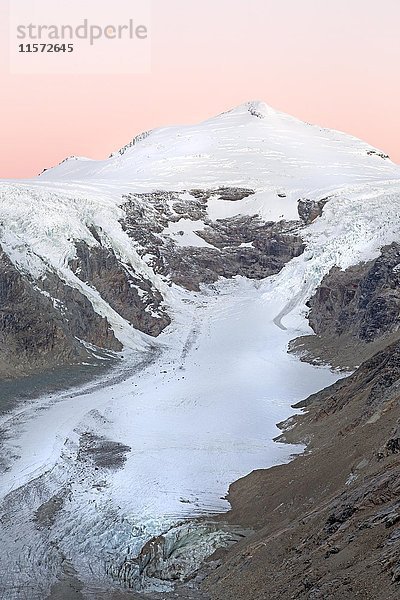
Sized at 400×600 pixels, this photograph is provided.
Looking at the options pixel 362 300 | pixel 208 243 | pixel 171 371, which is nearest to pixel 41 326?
pixel 171 371

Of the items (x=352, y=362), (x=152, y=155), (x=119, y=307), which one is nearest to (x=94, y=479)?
(x=352, y=362)

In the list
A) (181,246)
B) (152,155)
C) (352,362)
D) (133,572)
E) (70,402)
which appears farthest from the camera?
(152,155)

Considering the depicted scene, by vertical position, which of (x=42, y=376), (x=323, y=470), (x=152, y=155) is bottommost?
(x=42, y=376)

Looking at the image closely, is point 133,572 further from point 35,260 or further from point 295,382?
point 35,260

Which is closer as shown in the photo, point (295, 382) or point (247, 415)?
point (247, 415)

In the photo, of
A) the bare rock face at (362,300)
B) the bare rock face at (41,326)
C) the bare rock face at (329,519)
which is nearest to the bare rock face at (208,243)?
the bare rock face at (41,326)

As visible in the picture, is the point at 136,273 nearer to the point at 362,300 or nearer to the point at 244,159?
the point at 362,300

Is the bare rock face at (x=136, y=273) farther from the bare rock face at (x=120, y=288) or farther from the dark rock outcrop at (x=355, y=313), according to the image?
the dark rock outcrop at (x=355, y=313)

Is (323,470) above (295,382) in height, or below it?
above
